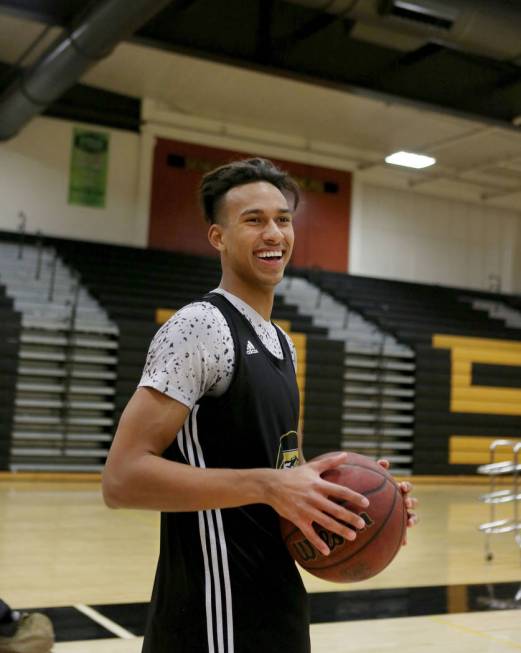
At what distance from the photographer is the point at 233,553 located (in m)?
1.46

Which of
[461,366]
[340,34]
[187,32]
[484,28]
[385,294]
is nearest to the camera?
[484,28]

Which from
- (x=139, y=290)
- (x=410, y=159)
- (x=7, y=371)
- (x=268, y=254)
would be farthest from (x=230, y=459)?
(x=410, y=159)

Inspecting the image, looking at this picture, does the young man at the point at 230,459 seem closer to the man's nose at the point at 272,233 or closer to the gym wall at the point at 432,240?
the man's nose at the point at 272,233

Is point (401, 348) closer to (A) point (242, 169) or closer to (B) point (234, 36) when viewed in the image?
(B) point (234, 36)

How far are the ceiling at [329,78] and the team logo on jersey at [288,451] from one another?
5.82 metres

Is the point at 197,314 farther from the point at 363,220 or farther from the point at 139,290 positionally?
the point at 363,220

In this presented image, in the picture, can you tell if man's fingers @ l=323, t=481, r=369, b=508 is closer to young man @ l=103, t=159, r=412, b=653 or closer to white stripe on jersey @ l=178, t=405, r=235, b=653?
young man @ l=103, t=159, r=412, b=653

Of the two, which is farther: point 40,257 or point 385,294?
point 385,294

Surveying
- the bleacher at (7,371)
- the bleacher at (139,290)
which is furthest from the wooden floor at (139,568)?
the bleacher at (139,290)

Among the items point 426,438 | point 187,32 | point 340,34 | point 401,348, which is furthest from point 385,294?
point 187,32

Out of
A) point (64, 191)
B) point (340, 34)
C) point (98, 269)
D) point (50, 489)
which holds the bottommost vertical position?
point (50, 489)

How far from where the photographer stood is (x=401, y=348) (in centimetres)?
1169

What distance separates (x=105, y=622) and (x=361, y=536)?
2532mm

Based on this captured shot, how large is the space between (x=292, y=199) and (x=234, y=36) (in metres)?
6.72
